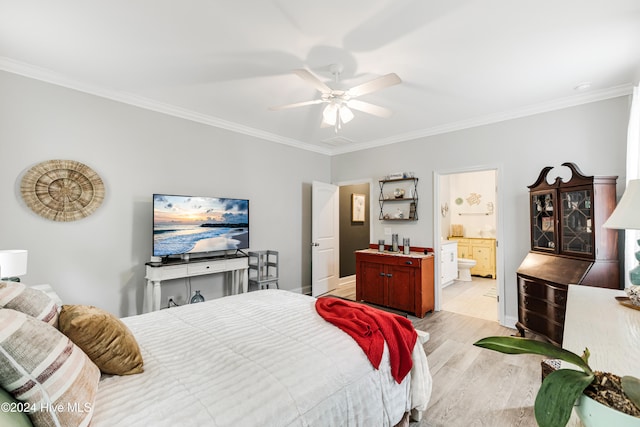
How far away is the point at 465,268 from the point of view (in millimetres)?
5973

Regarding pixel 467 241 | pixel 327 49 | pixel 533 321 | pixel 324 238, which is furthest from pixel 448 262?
pixel 327 49

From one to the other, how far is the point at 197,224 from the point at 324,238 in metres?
2.27

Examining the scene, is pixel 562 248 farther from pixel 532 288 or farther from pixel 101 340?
pixel 101 340

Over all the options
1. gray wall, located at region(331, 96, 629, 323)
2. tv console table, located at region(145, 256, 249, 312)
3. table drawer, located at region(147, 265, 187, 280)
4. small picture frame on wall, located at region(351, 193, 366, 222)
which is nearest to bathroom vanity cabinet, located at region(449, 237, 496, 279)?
small picture frame on wall, located at region(351, 193, 366, 222)

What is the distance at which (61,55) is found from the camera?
2.46m

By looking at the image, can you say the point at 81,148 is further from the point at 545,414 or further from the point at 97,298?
the point at 545,414

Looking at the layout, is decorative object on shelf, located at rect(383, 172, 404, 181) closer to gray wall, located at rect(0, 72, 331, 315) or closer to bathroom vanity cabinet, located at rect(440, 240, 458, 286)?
bathroom vanity cabinet, located at rect(440, 240, 458, 286)

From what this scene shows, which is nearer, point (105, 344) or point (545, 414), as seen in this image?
point (545, 414)

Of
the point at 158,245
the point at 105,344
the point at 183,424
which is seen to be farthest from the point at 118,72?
the point at 183,424

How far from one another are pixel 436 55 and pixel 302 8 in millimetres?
1189

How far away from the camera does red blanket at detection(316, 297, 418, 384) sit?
166 cm

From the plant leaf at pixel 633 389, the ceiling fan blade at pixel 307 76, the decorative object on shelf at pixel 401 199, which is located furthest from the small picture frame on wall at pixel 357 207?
the plant leaf at pixel 633 389

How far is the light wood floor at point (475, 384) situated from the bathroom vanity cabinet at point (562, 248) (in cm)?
49

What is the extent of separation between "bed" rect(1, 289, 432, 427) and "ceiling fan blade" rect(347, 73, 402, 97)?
1756mm
